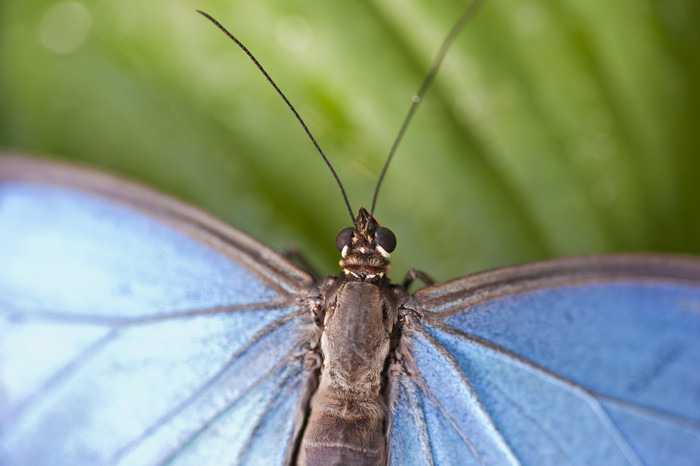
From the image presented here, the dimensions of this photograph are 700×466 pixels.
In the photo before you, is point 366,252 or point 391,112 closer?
point 366,252

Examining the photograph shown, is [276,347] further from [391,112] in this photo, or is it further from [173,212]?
[391,112]

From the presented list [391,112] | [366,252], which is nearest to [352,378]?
[366,252]

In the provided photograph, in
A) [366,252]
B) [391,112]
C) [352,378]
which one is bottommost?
[352,378]

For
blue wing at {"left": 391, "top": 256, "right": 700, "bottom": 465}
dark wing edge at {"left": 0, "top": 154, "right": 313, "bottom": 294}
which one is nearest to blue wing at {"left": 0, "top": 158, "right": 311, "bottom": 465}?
Result: dark wing edge at {"left": 0, "top": 154, "right": 313, "bottom": 294}

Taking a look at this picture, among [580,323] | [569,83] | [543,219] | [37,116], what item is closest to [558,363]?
[580,323]

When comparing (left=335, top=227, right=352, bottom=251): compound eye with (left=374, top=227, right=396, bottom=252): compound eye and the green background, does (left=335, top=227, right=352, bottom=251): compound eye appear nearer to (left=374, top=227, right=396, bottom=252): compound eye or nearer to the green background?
(left=374, top=227, right=396, bottom=252): compound eye

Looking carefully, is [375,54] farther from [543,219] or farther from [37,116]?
[37,116]
